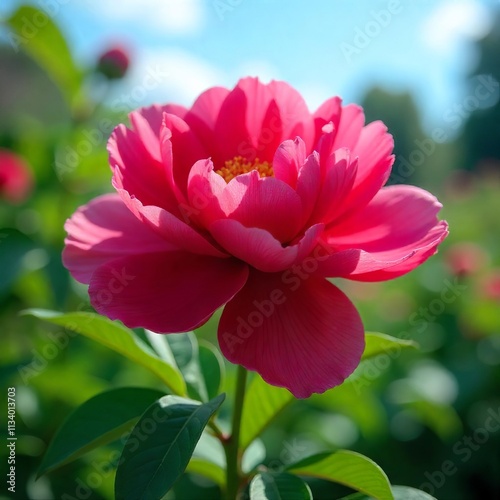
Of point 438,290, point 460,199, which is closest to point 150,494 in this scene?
point 438,290

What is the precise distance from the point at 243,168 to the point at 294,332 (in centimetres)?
28

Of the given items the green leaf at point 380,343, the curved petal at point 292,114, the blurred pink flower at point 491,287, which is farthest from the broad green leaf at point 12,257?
the blurred pink flower at point 491,287

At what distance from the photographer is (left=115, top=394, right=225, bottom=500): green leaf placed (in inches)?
26.7

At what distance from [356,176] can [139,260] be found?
332 millimetres

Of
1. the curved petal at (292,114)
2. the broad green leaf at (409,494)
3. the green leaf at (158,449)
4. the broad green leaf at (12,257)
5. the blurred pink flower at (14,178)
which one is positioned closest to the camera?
the green leaf at (158,449)

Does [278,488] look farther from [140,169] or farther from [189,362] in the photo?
[140,169]

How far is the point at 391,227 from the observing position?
861 mm

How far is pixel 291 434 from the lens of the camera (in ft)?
6.92

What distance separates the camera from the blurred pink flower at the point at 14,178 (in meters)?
2.41

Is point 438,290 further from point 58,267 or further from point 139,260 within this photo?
point 139,260

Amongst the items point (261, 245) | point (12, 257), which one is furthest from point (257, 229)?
point (12, 257)

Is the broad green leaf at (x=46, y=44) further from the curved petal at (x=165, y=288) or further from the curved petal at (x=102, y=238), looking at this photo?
the curved petal at (x=165, y=288)

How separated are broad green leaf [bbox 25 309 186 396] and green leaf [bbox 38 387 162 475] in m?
0.04

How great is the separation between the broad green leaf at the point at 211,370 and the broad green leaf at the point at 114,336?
9 centimetres
